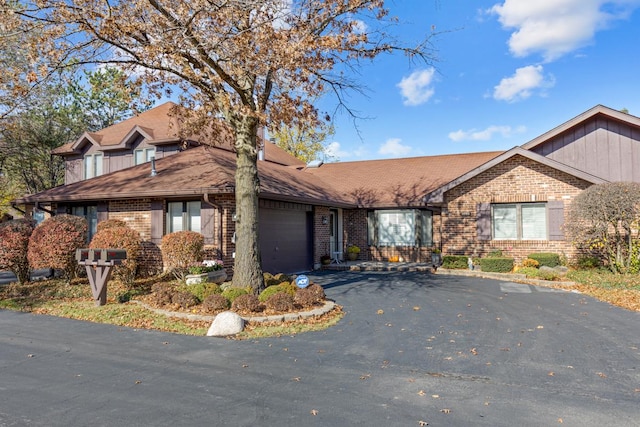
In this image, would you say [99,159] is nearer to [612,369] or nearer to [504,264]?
[504,264]

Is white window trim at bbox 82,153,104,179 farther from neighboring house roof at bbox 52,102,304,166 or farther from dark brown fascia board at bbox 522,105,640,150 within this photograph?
dark brown fascia board at bbox 522,105,640,150

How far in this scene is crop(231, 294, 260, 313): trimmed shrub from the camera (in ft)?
26.8

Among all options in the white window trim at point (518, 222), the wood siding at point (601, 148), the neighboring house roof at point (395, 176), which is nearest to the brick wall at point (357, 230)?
the neighboring house roof at point (395, 176)

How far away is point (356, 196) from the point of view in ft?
66.5

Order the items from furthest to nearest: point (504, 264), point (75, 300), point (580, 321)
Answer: point (504, 264) < point (75, 300) < point (580, 321)

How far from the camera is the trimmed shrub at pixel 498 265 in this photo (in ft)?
47.8

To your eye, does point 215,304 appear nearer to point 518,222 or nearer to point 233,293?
point 233,293

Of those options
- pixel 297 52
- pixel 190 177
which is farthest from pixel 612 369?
pixel 190 177

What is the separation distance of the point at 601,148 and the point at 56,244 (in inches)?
747

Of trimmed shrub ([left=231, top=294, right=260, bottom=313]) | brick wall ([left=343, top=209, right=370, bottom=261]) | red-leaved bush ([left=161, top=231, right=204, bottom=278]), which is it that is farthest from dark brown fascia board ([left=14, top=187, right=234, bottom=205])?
brick wall ([left=343, top=209, right=370, bottom=261])

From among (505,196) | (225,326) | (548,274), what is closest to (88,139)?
(225,326)

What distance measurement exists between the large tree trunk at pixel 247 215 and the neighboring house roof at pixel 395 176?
30.1ft

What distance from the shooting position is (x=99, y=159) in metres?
20.9

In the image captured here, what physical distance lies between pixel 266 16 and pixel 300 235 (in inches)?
352
